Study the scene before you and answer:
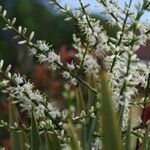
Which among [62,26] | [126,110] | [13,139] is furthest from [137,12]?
[62,26]

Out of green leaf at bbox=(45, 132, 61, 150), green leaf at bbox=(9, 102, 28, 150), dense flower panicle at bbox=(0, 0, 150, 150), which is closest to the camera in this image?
dense flower panicle at bbox=(0, 0, 150, 150)

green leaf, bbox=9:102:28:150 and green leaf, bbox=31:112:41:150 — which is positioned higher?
green leaf, bbox=9:102:28:150

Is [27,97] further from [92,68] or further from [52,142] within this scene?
[52,142]

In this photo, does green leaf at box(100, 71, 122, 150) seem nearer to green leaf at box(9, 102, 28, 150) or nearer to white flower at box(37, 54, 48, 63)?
white flower at box(37, 54, 48, 63)

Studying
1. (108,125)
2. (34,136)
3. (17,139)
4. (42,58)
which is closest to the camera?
(108,125)

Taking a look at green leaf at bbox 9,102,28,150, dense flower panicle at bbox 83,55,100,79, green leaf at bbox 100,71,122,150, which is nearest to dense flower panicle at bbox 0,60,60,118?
dense flower panicle at bbox 83,55,100,79

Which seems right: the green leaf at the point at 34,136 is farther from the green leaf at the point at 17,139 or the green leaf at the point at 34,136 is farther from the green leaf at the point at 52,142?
the green leaf at the point at 17,139

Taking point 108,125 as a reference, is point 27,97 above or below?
above

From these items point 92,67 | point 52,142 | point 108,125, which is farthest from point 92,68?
point 108,125

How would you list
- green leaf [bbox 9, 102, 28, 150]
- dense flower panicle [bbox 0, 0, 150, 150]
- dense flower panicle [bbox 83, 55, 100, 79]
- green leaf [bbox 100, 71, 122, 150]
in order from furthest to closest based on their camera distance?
1. green leaf [bbox 9, 102, 28, 150]
2. dense flower panicle [bbox 83, 55, 100, 79]
3. dense flower panicle [bbox 0, 0, 150, 150]
4. green leaf [bbox 100, 71, 122, 150]

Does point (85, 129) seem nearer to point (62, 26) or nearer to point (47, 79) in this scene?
point (47, 79)

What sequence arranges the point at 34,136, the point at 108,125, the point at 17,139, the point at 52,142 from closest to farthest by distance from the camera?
the point at 108,125, the point at 34,136, the point at 52,142, the point at 17,139
